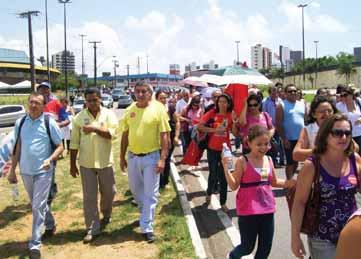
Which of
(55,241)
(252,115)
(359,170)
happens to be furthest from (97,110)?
A: (359,170)

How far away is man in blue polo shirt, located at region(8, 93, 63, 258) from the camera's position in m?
5.52

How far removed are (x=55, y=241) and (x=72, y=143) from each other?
1222 mm

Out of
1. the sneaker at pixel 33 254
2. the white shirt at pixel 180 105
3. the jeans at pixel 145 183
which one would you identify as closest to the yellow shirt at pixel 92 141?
the jeans at pixel 145 183

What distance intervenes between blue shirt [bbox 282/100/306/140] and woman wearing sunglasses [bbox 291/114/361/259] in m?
4.92

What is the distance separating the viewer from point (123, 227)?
661 cm

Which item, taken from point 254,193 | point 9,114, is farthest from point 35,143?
point 9,114

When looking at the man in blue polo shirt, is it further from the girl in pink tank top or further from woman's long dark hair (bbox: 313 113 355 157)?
woman's long dark hair (bbox: 313 113 355 157)

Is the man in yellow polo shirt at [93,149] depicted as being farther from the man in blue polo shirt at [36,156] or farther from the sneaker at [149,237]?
the sneaker at [149,237]

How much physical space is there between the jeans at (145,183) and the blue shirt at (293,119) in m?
2.86

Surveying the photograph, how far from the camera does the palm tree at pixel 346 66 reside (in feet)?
260

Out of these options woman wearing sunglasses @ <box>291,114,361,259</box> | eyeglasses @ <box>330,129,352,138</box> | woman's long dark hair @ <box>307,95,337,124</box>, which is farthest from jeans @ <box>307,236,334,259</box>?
woman's long dark hair @ <box>307,95,337,124</box>

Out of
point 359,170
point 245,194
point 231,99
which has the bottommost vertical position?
point 245,194

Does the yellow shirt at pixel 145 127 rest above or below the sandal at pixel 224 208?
above

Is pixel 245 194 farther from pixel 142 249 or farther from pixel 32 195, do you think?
pixel 32 195
